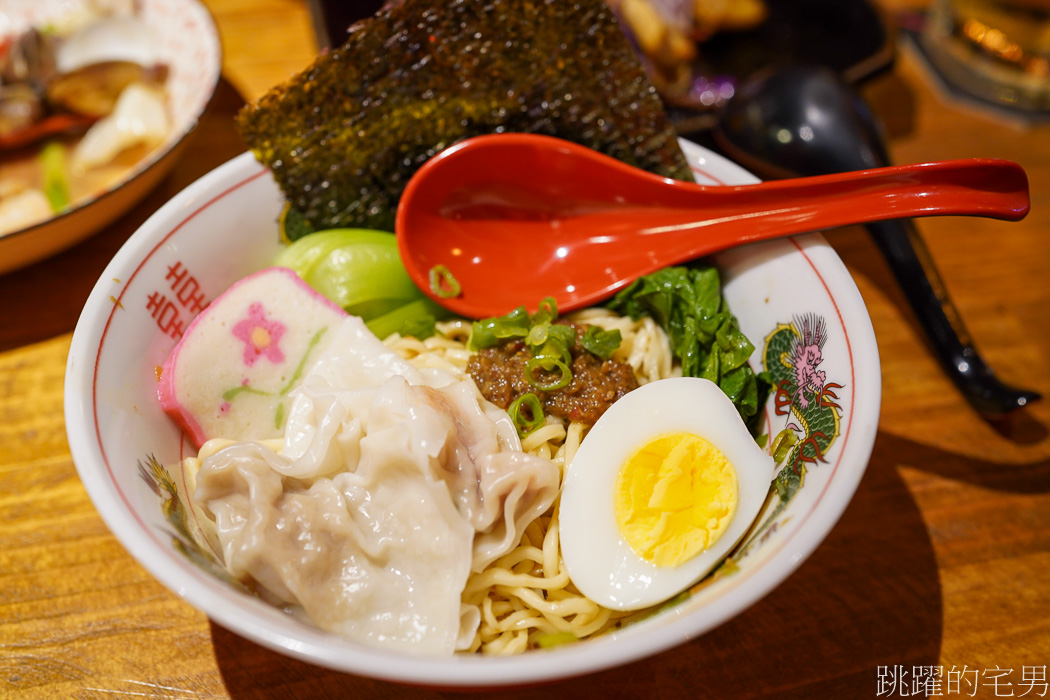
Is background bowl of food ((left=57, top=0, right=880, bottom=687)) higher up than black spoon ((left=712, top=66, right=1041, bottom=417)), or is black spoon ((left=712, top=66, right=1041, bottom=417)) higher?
background bowl of food ((left=57, top=0, right=880, bottom=687))

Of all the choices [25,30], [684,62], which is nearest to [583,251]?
[684,62]

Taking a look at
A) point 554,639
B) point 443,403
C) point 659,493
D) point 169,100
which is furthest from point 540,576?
point 169,100

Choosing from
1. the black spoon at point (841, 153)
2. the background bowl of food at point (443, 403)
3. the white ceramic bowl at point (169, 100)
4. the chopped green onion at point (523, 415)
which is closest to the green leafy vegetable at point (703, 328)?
the background bowl of food at point (443, 403)

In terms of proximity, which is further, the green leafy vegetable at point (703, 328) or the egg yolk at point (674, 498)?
the green leafy vegetable at point (703, 328)

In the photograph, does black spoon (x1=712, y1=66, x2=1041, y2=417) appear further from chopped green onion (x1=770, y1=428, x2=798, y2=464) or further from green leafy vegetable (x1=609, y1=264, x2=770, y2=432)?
chopped green onion (x1=770, y1=428, x2=798, y2=464)

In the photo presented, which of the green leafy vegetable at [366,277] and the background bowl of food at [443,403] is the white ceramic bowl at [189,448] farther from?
the green leafy vegetable at [366,277]

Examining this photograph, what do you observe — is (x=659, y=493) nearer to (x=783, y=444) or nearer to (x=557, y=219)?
(x=783, y=444)

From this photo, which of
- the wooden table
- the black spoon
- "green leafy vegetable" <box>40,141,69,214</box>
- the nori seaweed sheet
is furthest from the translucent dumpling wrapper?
"green leafy vegetable" <box>40,141,69,214</box>
